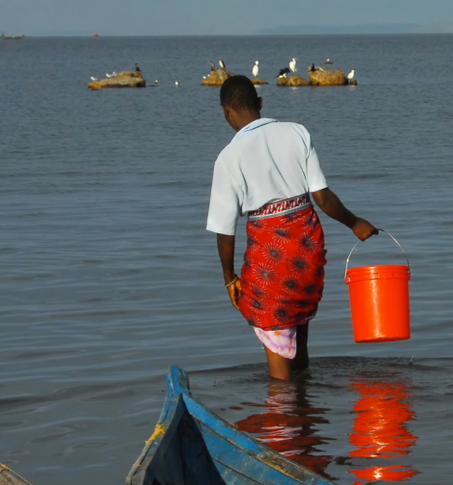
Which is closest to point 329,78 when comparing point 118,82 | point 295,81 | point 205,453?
point 295,81

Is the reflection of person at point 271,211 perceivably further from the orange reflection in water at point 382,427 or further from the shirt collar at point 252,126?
the orange reflection in water at point 382,427

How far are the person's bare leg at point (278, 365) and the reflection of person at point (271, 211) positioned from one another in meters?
0.11

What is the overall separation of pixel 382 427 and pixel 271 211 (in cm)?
128

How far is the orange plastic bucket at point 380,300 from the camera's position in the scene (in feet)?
16.7

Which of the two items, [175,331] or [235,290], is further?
[175,331]

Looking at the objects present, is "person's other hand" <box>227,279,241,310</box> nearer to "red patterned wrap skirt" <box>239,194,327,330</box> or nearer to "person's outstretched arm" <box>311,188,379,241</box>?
"red patterned wrap skirt" <box>239,194,327,330</box>

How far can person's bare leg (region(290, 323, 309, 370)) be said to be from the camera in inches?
200

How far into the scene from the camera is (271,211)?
474 cm

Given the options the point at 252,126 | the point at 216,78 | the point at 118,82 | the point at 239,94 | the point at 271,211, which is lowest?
the point at 271,211

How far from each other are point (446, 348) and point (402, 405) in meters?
1.25

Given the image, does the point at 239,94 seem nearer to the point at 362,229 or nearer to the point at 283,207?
the point at 283,207

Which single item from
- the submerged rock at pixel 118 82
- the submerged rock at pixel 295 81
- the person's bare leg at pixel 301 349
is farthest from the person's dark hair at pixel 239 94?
the submerged rock at pixel 118 82

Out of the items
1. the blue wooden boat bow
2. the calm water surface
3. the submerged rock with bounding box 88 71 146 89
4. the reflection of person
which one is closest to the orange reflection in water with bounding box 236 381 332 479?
the calm water surface

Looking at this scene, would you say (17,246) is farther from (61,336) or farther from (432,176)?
(432,176)
